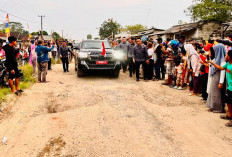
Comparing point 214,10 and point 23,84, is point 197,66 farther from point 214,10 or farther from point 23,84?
point 214,10

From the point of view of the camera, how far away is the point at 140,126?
15.1ft

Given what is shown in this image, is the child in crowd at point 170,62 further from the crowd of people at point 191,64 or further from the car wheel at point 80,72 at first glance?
the car wheel at point 80,72

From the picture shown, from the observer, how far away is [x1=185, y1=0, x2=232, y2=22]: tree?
40750 mm

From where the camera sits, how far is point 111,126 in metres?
4.60

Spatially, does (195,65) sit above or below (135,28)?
below

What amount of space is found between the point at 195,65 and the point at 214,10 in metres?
40.7

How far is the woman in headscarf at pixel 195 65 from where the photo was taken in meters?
7.19

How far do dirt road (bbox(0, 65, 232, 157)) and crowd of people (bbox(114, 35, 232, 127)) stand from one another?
489mm

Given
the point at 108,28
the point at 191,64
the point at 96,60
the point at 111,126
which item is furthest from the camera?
the point at 108,28

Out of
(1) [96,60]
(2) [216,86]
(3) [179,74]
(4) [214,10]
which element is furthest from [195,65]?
(4) [214,10]

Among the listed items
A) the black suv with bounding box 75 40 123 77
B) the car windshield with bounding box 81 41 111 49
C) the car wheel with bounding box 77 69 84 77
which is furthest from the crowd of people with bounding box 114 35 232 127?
the car wheel with bounding box 77 69 84 77

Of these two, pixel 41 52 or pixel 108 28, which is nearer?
pixel 41 52

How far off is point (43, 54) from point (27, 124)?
16.9ft

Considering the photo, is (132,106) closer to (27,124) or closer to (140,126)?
(140,126)
